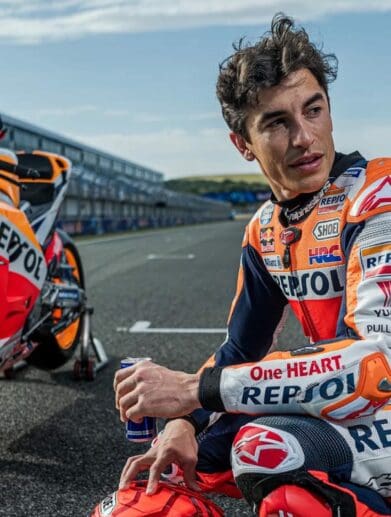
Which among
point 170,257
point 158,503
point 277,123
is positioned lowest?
point 170,257

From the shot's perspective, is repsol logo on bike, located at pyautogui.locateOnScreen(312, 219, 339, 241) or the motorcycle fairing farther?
the motorcycle fairing

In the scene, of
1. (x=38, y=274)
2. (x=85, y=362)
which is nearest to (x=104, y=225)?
(x=85, y=362)

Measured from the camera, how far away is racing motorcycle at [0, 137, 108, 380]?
324cm

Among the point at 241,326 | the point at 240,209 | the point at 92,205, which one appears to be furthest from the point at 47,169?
the point at 240,209

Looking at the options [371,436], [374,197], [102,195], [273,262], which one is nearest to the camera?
[371,436]

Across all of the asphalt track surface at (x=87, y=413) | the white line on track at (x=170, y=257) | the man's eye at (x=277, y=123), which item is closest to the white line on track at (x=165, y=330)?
the asphalt track surface at (x=87, y=413)

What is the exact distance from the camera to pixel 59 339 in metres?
4.59

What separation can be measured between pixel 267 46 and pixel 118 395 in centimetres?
101

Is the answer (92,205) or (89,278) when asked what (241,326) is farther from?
(92,205)

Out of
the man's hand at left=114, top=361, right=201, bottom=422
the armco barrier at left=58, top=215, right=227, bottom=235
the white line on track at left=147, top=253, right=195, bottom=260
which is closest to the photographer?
the man's hand at left=114, top=361, right=201, bottom=422

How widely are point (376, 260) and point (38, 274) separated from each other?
200 cm

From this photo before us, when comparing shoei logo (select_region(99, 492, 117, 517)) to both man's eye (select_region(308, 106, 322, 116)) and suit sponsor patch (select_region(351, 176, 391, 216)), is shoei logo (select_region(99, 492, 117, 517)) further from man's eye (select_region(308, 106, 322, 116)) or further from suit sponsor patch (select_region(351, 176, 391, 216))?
man's eye (select_region(308, 106, 322, 116))

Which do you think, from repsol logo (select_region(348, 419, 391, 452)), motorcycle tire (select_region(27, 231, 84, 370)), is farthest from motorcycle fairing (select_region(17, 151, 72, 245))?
repsol logo (select_region(348, 419, 391, 452))

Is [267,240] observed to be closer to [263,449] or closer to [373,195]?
[373,195]
